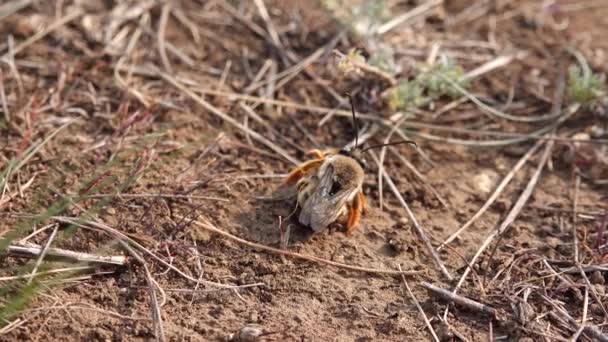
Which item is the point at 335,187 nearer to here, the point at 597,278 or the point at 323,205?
the point at 323,205

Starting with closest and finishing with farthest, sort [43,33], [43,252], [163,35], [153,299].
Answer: [153,299]
[43,252]
[43,33]
[163,35]

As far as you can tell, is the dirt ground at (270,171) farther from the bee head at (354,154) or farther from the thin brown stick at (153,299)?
the bee head at (354,154)

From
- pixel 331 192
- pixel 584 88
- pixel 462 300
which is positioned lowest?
pixel 462 300

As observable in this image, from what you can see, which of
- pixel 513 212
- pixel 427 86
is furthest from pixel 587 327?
pixel 427 86

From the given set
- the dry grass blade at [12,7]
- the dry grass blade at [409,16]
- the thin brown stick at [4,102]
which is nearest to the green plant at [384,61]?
the dry grass blade at [409,16]

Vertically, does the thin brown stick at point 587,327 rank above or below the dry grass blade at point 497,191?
below
